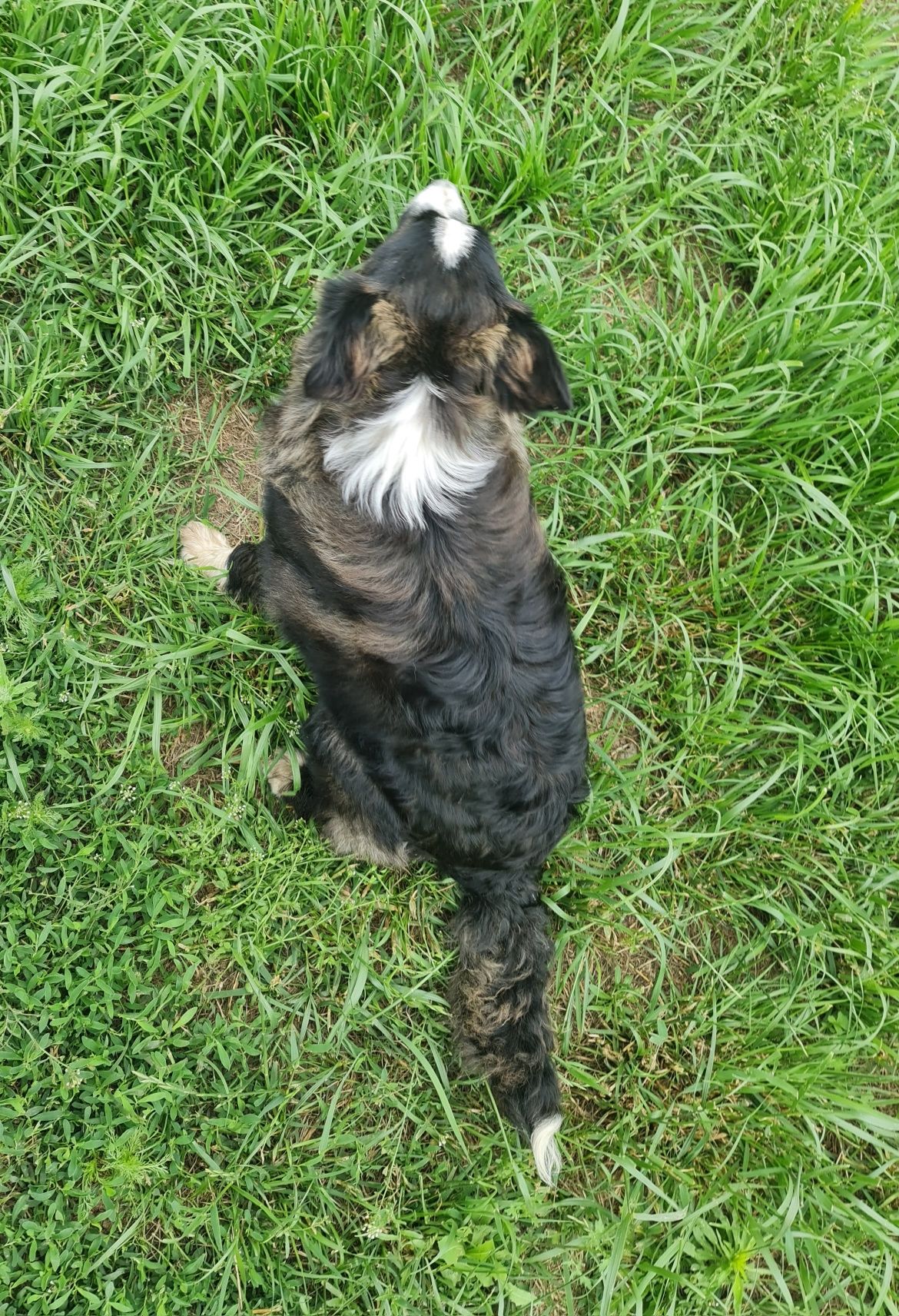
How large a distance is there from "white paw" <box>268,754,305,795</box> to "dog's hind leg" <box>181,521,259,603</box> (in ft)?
1.82

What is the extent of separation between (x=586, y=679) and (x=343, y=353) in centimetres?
148

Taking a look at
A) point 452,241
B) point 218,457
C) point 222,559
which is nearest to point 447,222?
point 452,241

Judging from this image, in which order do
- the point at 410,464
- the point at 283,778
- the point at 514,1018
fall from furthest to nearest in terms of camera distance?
the point at 283,778
the point at 514,1018
the point at 410,464

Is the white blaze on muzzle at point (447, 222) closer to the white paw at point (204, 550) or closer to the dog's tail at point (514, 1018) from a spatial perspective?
the white paw at point (204, 550)

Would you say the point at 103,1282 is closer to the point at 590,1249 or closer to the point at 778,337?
the point at 590,1249

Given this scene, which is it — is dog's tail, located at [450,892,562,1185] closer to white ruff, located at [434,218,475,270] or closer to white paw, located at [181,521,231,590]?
white paw, located at [181,521,231,590]

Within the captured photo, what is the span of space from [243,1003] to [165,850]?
0.55 meters

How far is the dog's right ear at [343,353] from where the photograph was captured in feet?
7.41

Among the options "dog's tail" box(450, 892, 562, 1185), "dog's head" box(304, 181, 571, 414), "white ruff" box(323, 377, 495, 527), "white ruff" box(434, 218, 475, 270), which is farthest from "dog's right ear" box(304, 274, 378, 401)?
"dog's tail" box(450, 892, 562, 1185)

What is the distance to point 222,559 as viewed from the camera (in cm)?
300

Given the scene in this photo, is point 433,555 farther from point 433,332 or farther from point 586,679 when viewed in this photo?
point 586,679

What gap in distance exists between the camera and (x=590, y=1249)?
9.07 ft

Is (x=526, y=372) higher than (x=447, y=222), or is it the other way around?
(x=447, y=222)

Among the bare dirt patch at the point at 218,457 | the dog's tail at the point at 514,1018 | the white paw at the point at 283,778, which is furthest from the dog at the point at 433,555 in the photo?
the bare dirt patch at the point at 218,457
